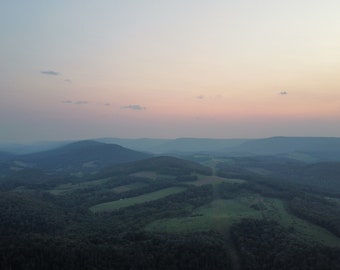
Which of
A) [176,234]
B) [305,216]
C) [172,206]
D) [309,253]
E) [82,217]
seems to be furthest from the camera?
[172,206]

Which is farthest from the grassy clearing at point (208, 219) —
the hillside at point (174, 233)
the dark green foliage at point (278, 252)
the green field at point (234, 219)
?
the dark green foliage at point (278, 252)

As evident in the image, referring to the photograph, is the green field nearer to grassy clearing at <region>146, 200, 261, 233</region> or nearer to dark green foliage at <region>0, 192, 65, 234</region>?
grassy clearing at <region>146, 200, 261, 233</region>

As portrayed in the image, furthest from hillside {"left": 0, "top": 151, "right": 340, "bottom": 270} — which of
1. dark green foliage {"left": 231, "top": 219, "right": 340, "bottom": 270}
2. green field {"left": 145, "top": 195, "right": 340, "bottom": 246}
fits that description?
green field {"left": 145, "top": 195, "right": 340, "bottom": 246}

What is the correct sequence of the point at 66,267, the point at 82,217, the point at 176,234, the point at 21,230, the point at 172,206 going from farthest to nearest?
the point at 172,206, the point at 82,217, the point at 21,230, the point at 176,234, the point at 66,267

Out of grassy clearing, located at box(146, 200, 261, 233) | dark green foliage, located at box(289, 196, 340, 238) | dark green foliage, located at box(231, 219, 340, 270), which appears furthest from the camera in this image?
dark green foliage, located at box(289, 196, 340, 238)

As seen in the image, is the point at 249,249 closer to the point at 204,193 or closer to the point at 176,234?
the point at 176,234

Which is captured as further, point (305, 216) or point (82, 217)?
point (82, 217)

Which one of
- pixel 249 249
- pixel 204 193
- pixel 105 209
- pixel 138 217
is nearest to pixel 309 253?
pixel 249 249

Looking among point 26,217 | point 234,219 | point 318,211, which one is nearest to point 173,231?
point 234,219
